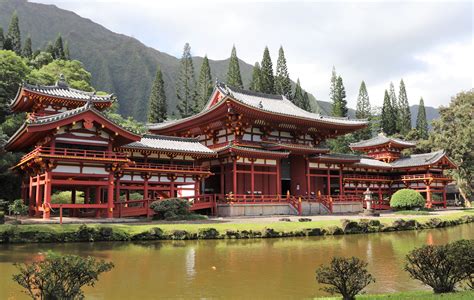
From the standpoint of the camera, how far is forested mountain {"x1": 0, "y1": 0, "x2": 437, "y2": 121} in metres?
127

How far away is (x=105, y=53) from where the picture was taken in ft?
447

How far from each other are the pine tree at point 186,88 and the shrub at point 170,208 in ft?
184

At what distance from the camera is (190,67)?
295 feet

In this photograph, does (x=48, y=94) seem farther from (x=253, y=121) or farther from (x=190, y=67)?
(x=190, y=67)

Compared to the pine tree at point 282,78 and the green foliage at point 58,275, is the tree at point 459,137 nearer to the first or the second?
the pine tree at point 282,78

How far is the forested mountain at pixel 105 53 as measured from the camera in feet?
416

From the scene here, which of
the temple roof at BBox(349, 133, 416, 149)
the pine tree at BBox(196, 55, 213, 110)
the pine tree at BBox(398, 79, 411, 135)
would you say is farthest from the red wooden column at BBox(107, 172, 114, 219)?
→ the pine tree at BBox(398, 79, 411, 135)

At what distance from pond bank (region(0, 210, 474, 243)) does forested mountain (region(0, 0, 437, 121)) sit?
103395mm

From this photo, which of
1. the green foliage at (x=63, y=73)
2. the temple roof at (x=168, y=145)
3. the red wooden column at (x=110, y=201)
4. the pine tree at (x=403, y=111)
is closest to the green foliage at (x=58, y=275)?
the red wooden column at (x=110, y=201)

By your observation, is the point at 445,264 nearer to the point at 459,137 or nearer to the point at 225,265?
the point at 225,265

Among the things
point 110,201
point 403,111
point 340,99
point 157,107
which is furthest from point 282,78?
point 110,201

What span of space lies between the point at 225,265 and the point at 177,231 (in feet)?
27.0

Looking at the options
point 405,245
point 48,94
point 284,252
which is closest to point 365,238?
point 405,245

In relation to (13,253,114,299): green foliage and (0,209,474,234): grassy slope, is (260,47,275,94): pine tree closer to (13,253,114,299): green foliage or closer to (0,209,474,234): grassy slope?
(0,209,474,234): grassy slope
